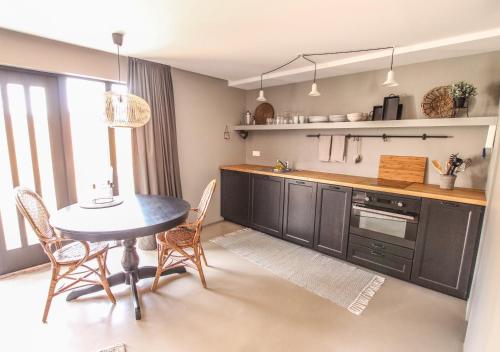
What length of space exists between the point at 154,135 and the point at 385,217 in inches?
113

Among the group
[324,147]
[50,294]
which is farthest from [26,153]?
[324,147]

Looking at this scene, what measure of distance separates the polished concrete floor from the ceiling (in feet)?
7.71

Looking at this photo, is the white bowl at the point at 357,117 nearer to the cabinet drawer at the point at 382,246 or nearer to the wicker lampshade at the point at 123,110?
the cabinet drawer at the point at 382,246

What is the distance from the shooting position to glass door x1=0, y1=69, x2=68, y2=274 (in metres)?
2.48

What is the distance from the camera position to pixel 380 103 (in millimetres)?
3086

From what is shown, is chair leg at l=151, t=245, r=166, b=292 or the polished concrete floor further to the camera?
chair leg at l=151, t=245, r=166, b=292

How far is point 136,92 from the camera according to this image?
3025mm

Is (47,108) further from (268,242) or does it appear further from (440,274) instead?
(440,274)

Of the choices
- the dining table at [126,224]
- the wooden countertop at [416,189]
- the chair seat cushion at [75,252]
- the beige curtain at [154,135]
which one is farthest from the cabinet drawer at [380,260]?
the chair seat cushion at [75,252]

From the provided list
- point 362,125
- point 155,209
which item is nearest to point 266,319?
point 155,209

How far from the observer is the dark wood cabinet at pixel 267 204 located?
353 cm

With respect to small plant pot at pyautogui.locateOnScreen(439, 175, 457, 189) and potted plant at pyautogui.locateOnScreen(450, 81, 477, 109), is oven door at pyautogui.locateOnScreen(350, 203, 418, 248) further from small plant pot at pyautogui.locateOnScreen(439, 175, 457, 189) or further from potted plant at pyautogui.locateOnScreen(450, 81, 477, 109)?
potted plant at pyautogui.locateOnScreen(450, 81, 477, 109)

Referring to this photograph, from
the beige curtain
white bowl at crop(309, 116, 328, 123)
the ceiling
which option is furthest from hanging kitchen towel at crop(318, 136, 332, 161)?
the beige curtain

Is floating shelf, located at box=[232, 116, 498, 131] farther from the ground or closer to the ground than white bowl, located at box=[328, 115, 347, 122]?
closer to the ground
